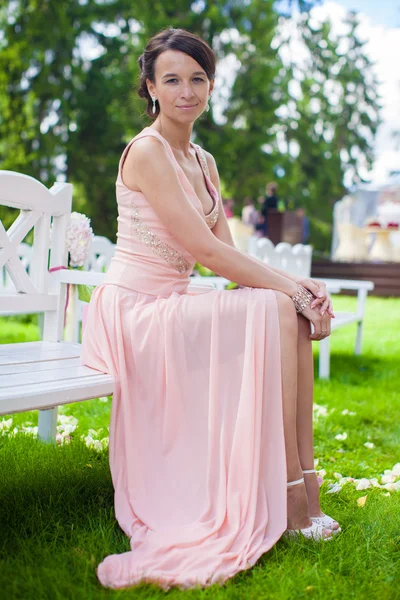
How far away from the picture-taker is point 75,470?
3.17 m

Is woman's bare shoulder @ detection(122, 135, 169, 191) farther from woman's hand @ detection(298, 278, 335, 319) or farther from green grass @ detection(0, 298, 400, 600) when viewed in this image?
green grass @ detection(0, 298, 400, 600)

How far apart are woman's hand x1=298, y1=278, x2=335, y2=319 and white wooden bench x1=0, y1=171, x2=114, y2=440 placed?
31.8 inches

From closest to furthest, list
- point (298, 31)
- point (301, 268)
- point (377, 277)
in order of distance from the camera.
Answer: point (301, 268)
point (377, 277)
point (298, 31)

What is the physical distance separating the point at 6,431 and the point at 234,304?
188cm

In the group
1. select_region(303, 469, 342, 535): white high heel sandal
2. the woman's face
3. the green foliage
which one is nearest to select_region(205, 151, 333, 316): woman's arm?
the woman's face

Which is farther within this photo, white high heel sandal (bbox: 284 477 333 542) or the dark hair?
the dark hair

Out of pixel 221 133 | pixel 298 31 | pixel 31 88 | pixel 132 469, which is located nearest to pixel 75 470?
pixel 132 469

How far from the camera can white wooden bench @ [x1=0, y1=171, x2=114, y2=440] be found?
2533mm

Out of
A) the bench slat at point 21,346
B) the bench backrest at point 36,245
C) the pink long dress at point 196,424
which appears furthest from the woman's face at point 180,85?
the bench slat at point 21,346

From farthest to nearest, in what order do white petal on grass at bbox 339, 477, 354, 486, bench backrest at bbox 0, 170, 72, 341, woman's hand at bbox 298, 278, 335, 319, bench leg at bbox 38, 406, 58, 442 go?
1. bench leg at bbox 38, 406, 58, 442
2. white petal on grass at bbox 339, 477, 354, 486
3. bench backrest at bbox 0, 170, 72, 341
4. woman's hand at bbox 298, 278, 335, 319

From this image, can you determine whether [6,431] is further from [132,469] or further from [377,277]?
[377,277]

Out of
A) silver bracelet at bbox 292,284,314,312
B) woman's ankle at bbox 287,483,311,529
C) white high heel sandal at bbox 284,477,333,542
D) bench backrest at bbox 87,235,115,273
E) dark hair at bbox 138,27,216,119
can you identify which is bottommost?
white high heel sandal at bbox 284,477,333,542

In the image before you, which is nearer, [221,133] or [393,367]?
[393,367]

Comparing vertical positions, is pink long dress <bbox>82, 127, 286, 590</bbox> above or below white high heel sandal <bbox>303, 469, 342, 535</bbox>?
above
